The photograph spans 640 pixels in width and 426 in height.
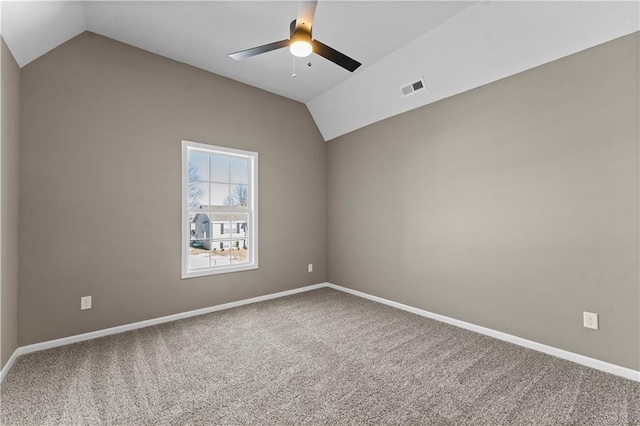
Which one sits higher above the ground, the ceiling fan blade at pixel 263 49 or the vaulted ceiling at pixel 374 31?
the vaulted ceiling at pixel 374 31

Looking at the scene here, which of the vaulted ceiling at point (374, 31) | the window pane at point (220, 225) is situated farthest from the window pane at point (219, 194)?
the vaulted ceiling at point (374, 31)

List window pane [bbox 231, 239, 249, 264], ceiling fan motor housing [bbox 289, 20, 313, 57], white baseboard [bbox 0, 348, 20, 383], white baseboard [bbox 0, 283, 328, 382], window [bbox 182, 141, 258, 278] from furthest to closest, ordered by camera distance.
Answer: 1. window pane [bbox 231, 239, 249, 264]
2. window [bbox 182, 141, 258, 278]
3. white baseboard [bbox 0, 283, 328, 382]
4. white baseboard [bbox 0, 348, 20, 383]
5. ceiling fan motor housing [bbox 289, 20, 313, 57]

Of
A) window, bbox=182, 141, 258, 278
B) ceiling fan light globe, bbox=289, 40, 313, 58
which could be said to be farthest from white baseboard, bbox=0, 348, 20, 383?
ceiling fan light globe, bbox=289, 40, 313, 58

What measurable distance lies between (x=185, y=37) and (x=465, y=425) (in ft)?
13.1

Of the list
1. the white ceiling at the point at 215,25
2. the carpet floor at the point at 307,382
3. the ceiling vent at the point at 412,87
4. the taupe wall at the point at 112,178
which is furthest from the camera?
the ceiling vent at the point at 412,87

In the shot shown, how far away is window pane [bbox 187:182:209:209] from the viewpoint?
3.58 meters

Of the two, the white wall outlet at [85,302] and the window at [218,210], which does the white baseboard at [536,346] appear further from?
the white wall outlet at [85,302]

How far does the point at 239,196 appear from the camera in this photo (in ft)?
13.2

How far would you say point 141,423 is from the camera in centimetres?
167

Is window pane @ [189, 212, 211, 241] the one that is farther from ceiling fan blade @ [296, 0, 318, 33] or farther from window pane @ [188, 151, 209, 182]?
ceiling fan blade @ [296, 0, 318, 33]

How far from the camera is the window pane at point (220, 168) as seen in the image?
3.79m

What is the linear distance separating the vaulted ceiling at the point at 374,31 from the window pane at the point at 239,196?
4.94ft

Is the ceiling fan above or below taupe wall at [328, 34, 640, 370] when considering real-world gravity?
above

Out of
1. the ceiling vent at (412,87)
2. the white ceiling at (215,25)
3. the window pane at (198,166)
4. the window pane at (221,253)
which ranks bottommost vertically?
the window pane at (221,253)
